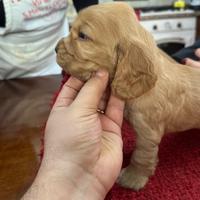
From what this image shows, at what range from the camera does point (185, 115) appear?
0.83 metres

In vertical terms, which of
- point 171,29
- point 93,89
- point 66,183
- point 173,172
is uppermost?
point 93,89

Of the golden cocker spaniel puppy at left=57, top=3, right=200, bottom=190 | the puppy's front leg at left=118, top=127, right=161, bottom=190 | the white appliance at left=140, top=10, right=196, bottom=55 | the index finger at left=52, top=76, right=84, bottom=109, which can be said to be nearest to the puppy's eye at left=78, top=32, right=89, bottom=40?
the golden cocker spaniel puppy at left=57, top=3, right=200, bottom=190

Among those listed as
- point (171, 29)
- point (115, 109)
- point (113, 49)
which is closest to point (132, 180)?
point (115, 109)

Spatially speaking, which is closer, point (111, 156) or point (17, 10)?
point (111, 156)

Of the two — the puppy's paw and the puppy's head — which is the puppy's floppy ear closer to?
the puppy's head

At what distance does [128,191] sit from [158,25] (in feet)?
6.69

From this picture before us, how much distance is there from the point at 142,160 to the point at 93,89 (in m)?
0.21

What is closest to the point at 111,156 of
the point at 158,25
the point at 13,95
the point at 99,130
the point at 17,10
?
the point at 99,130

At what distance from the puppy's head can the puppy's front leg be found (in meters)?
0.11

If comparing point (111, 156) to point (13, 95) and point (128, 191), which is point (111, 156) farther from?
point (13, 95)

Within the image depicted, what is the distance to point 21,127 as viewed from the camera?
0.95 m

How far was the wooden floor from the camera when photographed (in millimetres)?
784

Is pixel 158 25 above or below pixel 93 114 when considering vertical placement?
below

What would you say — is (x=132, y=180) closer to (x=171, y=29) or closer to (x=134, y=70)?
(x=134, y=70)
